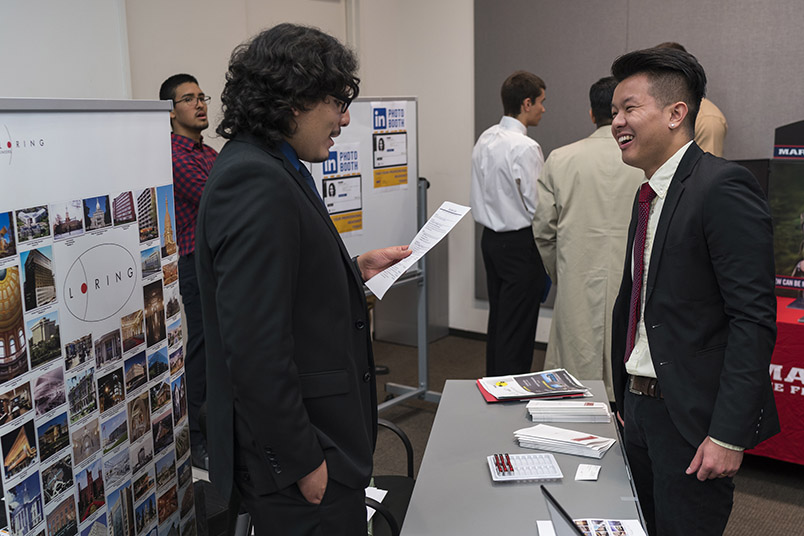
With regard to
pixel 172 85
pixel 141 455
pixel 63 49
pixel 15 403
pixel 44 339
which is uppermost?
pixel 63 49

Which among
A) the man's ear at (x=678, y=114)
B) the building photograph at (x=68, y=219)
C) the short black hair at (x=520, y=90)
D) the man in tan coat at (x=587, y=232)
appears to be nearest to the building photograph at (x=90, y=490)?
the building photograph at (x=68, y=219)

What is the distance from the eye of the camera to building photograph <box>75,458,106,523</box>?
1.84 meters

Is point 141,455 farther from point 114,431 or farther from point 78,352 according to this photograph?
point 78,352

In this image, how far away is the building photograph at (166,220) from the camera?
2.12 metres

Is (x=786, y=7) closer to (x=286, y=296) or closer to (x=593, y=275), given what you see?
(x=593, y=275)

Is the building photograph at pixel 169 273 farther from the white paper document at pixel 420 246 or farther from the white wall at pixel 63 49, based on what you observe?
the white wall at pixel 63 49

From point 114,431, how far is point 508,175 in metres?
2.63

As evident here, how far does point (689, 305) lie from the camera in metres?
1.70

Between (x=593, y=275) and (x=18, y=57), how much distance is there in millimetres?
2693

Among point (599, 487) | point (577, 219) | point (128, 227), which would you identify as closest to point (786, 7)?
point (577, 219)

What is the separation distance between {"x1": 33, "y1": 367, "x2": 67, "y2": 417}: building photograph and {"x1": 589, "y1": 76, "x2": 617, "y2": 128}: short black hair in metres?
2.43

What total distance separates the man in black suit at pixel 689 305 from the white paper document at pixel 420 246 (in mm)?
469

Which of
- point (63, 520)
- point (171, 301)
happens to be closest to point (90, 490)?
point (63, 520)

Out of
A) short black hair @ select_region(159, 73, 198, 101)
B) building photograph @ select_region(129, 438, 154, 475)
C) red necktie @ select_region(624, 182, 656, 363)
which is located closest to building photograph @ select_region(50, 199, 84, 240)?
building photograph @ select_region(129, 438, 154, 475)
